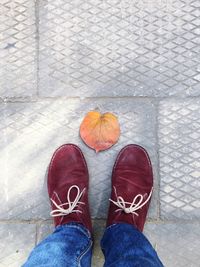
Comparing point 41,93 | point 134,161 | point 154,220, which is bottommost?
point 154,220

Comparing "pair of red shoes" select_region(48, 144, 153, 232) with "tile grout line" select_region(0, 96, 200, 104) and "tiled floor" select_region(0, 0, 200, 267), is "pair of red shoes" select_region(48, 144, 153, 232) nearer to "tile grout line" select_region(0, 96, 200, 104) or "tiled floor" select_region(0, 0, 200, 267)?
"tiled floor" select_region(0, 0, 200, 267)

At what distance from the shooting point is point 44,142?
1977 millimetres

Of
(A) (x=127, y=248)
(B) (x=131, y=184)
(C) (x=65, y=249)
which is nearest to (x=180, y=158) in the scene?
(B) (x=131, y=184)

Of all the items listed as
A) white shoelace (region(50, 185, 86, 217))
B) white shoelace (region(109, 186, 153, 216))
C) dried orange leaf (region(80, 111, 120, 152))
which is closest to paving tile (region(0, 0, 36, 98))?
dried orange leaf (region(80, 111, 120, 152))

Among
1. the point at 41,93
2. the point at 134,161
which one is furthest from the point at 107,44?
the point at 134,161

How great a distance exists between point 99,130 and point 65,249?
454mm

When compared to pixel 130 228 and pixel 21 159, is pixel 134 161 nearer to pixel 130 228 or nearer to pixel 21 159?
pixel 130 228

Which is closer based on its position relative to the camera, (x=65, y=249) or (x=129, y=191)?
(x=65, y=249)

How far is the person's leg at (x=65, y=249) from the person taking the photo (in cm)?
166

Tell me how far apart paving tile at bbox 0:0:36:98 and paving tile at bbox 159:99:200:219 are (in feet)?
1.72

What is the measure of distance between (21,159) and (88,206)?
310 mm

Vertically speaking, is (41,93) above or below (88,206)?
above

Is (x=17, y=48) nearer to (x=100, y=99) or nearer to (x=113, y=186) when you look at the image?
(x=100, y=99)

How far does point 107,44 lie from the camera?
6.48 feet
